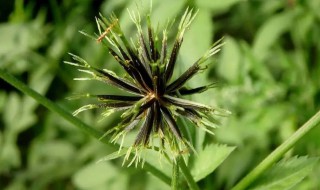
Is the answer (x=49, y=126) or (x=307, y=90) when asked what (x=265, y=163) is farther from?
(x=49, y=126)

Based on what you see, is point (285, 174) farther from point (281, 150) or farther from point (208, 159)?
point (208, 159)

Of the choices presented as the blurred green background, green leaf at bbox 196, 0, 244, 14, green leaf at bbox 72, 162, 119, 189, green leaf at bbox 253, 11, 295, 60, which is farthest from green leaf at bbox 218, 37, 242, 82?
green leaf at bbox 72, 162, 119, 189

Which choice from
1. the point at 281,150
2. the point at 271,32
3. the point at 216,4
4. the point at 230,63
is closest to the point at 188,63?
the point at 216,4

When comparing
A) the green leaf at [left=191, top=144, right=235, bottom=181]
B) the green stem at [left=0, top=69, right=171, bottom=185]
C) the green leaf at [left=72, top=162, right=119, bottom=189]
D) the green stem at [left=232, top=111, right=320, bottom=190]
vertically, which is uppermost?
the green stem at [left=0, top=69, right=171, bottom=185]

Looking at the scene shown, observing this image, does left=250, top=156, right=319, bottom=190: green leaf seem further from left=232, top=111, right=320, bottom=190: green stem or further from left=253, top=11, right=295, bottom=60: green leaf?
left=253, top=11, right=295, bottom=60: green leaf

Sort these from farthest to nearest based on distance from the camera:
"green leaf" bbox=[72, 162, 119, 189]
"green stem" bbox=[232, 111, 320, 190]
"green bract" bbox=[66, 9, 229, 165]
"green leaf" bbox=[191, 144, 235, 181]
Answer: "green leaf" bbox=[72, 162, 119, 189]
"green leaf" bbox=[191, 144, 235, 181]
"green stem" bbox=[232, 111, 320, 190]
"green bract" bbox=[66, 9, 229, 165]

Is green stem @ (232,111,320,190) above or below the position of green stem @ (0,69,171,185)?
below

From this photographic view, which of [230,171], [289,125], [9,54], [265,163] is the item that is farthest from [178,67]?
[9,54]

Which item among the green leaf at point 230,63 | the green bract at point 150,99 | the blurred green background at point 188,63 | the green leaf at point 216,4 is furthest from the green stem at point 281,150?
the green leaf at point 230,63
